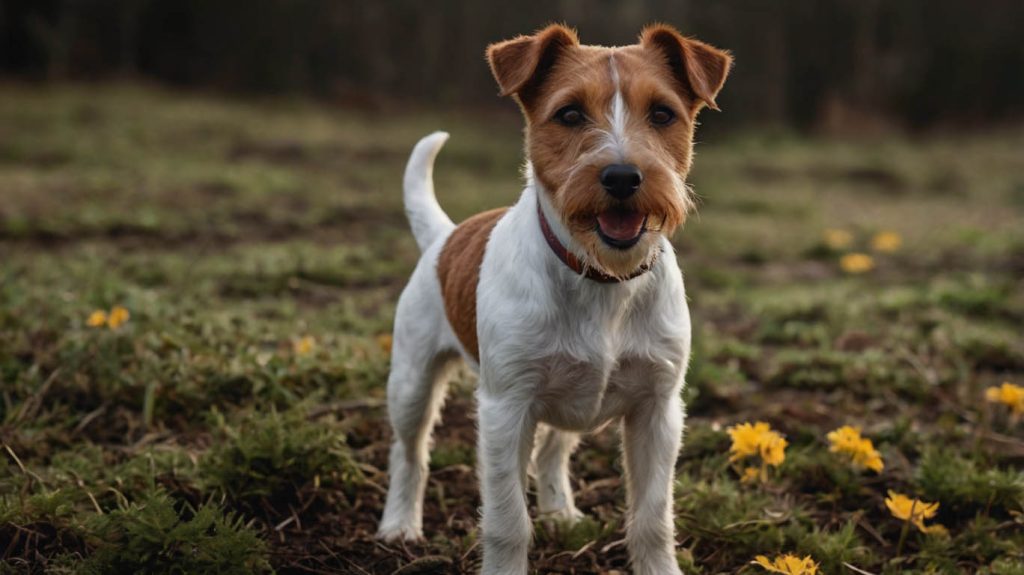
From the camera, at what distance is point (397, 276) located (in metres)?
7.59

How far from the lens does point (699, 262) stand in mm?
8930

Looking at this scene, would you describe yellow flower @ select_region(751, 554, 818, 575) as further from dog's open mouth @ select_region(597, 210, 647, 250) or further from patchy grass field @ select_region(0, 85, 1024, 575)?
dog's open mouth @ select_region(597, 210, 647, 250)

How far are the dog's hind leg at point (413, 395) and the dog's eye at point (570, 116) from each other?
39.5 inches

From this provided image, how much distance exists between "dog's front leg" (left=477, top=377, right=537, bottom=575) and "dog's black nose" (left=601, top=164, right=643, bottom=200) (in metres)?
0.77

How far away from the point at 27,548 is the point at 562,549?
191 centimetres

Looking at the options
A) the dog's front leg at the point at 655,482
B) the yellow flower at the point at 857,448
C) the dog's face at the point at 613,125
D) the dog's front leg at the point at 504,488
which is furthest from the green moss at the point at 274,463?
the yellow flower at the point at 857,448

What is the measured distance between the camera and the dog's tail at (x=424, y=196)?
443 cm

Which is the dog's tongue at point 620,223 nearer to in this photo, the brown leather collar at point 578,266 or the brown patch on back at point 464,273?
the brown leather collar at point 578,266

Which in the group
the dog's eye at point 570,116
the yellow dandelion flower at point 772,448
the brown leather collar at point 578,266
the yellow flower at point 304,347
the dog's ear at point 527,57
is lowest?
the yellow flower at point 304,347

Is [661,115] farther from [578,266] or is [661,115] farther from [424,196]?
[424,196]

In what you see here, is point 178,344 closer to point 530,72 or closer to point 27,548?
point 27,548

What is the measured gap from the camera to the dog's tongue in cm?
312

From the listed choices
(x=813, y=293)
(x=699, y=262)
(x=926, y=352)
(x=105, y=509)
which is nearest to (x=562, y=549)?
(x=105, y=509)

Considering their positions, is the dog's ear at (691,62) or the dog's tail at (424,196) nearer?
the dog's ear at (691,62)
